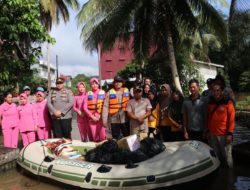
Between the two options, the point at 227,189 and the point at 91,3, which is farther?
the point at 91,3

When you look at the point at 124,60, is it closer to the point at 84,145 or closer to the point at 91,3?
the point at 91,3

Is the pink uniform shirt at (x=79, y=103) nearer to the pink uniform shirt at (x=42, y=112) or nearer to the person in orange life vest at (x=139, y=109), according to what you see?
the pink uniform shirt at (x=42, y=112)

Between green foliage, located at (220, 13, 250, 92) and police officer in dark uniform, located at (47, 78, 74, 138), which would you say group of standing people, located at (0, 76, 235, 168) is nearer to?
police officer in dark uniform, located at (47, 78, 74, 138)

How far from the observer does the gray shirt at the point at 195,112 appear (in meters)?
7.20

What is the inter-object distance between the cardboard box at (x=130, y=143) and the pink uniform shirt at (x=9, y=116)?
3193 mm

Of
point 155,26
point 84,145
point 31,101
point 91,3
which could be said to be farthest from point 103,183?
point 155,26

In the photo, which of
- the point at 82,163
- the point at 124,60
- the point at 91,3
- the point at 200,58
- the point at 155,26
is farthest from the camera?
the point at 124,60

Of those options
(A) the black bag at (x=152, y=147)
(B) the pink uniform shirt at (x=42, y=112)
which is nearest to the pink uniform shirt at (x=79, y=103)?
(B) the pink uniform shirt at (x=42, y=112)

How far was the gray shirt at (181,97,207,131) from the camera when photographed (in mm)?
7203

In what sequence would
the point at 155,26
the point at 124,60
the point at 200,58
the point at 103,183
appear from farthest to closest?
the point at 124,60 → the point at 200,58 → the point at 155,26 → the point at 103,183

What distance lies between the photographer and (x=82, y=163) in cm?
707

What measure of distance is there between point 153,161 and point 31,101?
4701 millimetres

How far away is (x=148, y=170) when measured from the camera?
639 cm

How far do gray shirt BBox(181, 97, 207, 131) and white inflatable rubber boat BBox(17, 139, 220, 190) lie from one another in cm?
40
